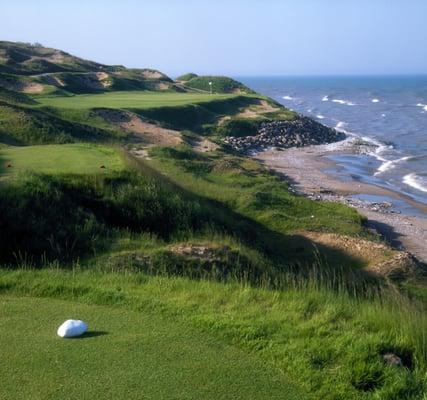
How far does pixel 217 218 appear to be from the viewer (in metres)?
16.3

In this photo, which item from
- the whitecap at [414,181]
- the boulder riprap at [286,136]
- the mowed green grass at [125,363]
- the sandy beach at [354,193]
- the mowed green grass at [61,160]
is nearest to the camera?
the mowed green grass at [125,363]

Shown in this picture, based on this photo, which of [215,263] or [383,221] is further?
[383,221]

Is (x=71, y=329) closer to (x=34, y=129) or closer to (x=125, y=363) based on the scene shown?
(x=125, y=363)

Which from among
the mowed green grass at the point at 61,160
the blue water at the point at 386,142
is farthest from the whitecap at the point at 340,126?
the mowed green grass at the point at 61,160

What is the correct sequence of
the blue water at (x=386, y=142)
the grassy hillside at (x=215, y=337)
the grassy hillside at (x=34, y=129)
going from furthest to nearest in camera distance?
the blue water at (x=386, y=142) < the grassy hillside at (x=34, y=129) < the grassy hillside at (x=215, y=337)

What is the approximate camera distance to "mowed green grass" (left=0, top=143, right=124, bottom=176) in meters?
15.3

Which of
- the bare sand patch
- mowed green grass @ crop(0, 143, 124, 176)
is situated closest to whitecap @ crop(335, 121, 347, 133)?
the bare sand patch

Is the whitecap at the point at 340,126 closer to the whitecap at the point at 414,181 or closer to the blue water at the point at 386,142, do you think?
the blue water at the point at 386,142

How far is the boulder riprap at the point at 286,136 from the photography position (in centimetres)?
4684

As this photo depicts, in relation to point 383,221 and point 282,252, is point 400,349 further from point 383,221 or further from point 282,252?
point 383,221

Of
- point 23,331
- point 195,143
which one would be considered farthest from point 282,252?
point 195,143

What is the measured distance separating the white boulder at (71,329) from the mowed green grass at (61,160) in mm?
8926

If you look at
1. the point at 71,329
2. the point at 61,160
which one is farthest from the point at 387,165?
the point at 71,329

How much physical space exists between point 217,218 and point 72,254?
19.3 ft
